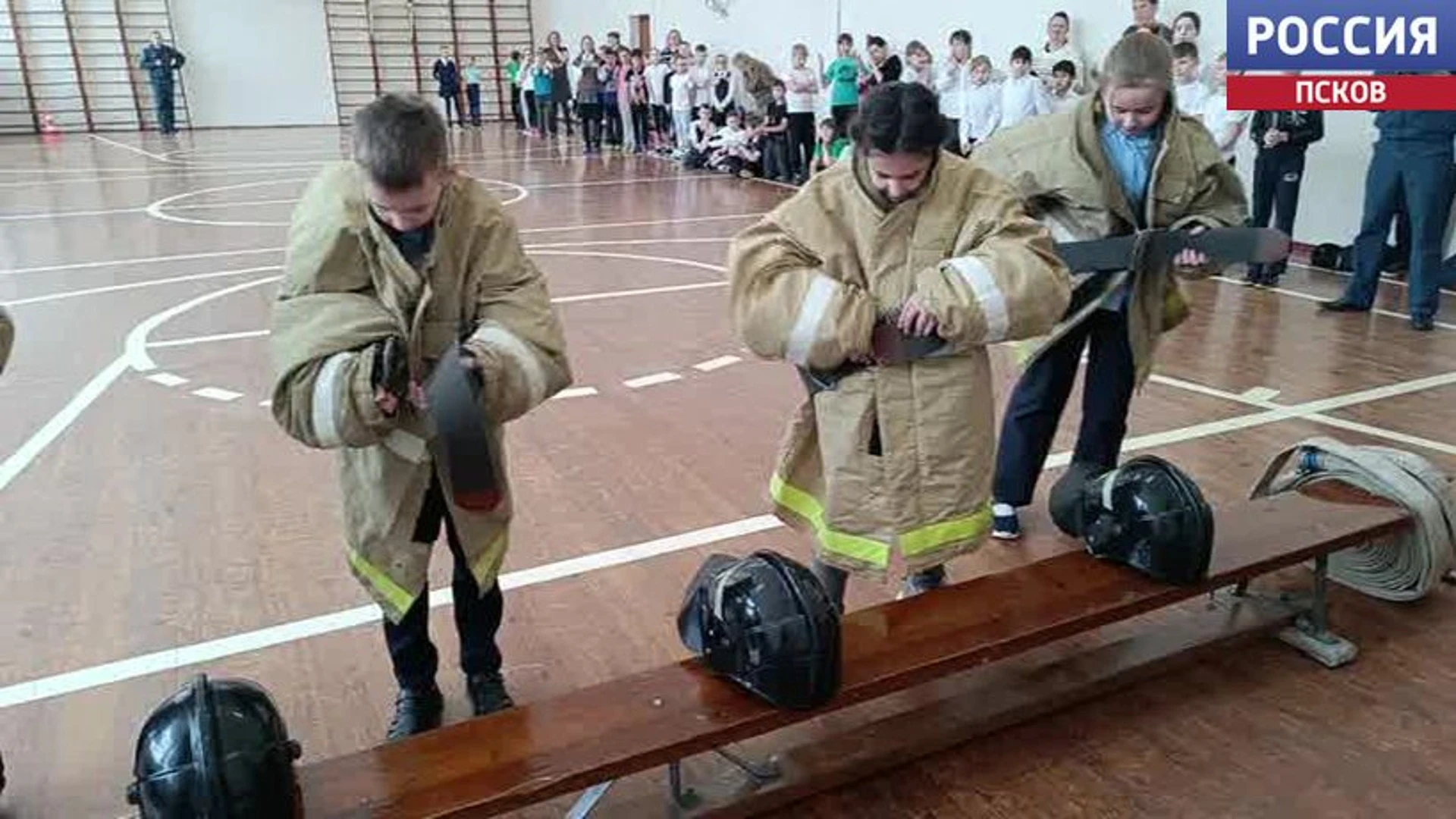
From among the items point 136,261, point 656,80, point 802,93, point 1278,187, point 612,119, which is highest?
point 656,80

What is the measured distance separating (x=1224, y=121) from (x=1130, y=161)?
16.8ft

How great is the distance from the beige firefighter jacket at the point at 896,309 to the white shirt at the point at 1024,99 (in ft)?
24.2

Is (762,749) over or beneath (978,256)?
beneath

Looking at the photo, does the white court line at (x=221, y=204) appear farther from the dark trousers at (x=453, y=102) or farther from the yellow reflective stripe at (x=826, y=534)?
the dark trousers at (x=453, y=102)

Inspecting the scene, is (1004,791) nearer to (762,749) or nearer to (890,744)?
(890,744)

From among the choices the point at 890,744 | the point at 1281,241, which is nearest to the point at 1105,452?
the point at 1281,241

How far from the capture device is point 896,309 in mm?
2199

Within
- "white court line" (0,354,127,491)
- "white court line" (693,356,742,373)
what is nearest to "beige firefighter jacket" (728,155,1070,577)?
"white court line" (693,356,742,373)

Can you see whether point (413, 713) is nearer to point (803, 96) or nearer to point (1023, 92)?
point (1023, 92)

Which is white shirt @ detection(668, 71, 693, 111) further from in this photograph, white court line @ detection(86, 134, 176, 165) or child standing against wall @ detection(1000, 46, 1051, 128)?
white court line @ detection(86, 134, 176, 165)

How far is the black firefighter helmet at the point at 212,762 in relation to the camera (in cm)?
165

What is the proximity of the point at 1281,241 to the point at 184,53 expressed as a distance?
21.3 metres

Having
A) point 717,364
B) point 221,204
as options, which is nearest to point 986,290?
point 717,364

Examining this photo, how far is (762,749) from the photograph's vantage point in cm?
244
